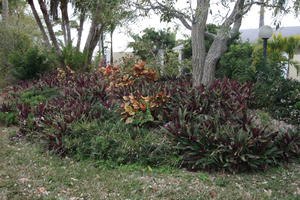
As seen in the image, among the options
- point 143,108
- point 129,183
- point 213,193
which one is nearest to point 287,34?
point 143,108

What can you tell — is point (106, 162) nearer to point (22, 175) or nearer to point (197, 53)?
point (22, 175)

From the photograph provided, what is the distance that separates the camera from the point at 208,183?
3930 mm

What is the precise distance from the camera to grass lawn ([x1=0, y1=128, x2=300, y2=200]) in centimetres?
356

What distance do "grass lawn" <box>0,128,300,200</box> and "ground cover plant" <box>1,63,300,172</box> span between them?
218mm

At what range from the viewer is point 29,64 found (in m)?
11.1

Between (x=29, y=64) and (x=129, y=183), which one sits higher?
(x=29, y=64)

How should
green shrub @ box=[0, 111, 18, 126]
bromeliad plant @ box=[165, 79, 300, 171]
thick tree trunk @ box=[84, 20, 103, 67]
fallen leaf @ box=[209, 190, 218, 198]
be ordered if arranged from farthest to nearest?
thick tree trunk @ box=[84, 20, 103, 67]
green shrub @ box=[0, 111, 18, 126]
bromeliad plant @ box=[165, 79, 300, 171]
fallen leaf @ box=[209, 190, 218, 198]

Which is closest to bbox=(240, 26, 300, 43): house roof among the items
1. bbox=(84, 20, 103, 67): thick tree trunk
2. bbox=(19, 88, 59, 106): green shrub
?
bbox=(84, 20, 103, 67): thick tree trunk

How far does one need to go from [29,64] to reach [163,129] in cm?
781

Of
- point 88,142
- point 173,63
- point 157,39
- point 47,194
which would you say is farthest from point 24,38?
point 47,194

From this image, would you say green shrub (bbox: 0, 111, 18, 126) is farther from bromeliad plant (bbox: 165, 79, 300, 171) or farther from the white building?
the white building

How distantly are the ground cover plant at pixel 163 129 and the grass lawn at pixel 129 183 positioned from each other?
8.6 inches

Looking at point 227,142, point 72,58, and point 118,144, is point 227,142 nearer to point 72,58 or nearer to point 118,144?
point 118,144

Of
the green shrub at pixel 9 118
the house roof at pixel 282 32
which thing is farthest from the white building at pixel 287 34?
the green shrub at pixel 9 118
